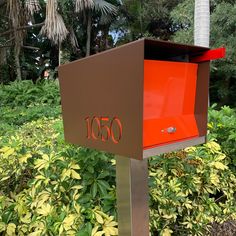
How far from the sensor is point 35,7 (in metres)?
6.36

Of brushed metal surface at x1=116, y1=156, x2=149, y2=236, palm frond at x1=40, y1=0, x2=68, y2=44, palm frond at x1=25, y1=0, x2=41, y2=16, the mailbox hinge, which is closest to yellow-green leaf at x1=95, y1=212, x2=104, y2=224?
brushed metal surface at x1=116, y1=156, x2=149, y2=236

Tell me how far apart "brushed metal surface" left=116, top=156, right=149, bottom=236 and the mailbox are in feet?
0.45

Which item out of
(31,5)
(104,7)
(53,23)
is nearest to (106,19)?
(104,7)

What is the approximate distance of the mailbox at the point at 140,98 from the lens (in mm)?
1023

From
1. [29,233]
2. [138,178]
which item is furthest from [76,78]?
[29,233]

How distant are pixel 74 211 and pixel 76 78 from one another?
2.43ft

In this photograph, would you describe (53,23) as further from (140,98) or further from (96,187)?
(140,98)

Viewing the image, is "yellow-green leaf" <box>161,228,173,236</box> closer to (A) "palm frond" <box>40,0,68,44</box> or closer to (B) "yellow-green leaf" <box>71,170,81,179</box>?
(B) "yellow-green leaf" <box>71,170,81,179</box>

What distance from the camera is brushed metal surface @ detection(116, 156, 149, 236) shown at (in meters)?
1.22

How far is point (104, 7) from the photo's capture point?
9945mm

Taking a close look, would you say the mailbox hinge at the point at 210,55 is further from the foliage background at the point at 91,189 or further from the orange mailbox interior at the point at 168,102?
the foliage background at the point at 91,189

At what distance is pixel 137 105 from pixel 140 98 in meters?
0.03

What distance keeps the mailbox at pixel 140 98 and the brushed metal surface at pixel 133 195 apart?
0.14 metres

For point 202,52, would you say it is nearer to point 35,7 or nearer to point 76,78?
point 76,78
